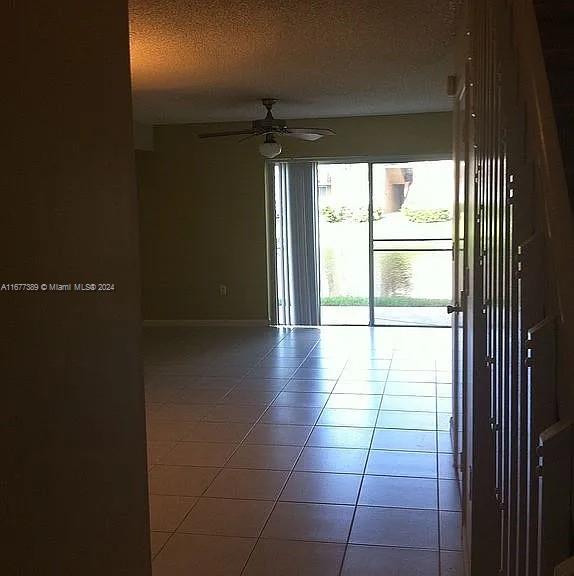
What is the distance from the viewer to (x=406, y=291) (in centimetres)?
820

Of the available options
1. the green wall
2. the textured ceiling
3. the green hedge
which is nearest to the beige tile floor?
the green hedge

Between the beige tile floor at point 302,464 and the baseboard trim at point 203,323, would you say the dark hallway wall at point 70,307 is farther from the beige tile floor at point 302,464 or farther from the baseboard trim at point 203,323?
the baseboard trim at point 203,323

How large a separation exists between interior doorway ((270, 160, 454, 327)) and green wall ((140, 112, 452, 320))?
23 cm

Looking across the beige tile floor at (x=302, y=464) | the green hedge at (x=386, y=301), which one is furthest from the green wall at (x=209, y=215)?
the beige tile floor at (x=302, y=464)

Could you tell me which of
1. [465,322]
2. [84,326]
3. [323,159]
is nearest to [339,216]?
[323,159]

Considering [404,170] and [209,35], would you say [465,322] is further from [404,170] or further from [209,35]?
[404,170]

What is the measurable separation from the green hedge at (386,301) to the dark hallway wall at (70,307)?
634cm

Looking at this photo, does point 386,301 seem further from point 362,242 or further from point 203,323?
point 203,323

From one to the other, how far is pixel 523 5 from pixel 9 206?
1.23m

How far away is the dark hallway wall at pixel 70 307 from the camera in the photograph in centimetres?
Answer: 161

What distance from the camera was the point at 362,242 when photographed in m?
8.23

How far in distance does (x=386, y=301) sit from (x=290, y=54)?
417cm

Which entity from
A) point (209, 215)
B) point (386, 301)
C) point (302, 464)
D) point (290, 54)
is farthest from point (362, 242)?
point (302, 464)

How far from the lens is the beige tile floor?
9.40ft
